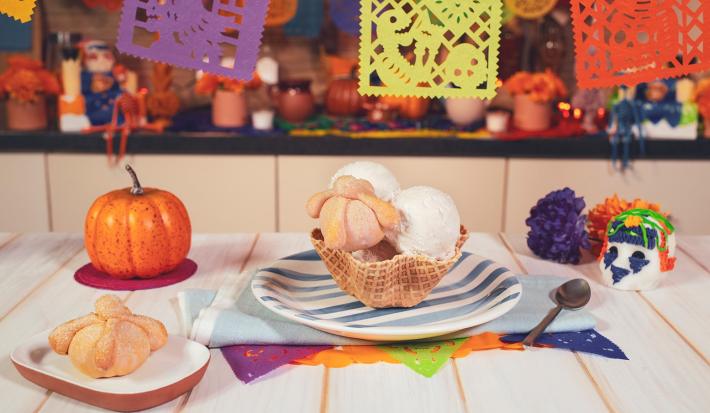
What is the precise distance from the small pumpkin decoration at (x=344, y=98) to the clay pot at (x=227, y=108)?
0.32 meters

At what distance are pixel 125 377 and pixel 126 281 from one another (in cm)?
41

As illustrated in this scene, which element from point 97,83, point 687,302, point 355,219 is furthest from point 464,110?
point 355,219

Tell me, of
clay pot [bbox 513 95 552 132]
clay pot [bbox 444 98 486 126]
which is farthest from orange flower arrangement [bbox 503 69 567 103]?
clay pot [bbox 444 98 486 126]

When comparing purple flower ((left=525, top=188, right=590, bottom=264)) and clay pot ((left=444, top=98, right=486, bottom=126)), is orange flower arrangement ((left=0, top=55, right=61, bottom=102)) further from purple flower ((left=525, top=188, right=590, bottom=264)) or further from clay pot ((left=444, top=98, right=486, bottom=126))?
purple flower ((left=525, top=188, right=590, bottom=264))

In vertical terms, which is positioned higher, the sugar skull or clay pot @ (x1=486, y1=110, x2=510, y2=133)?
clay pot @ (x1=486, y1=110, x2=510, y2=133)

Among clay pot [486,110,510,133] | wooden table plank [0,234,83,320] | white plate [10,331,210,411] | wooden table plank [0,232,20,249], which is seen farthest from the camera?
clay pot [486,110,510,133]

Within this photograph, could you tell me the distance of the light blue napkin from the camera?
962 millimetres

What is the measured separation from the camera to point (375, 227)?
920mm

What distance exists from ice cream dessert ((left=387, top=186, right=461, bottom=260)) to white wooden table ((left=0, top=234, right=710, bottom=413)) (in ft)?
0.46

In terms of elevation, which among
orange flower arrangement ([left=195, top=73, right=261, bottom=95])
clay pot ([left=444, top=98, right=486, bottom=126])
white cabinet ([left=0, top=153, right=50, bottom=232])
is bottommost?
white cabinet ([left=0, top=153, right=50, bottom=232])

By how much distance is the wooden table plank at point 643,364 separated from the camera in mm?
836

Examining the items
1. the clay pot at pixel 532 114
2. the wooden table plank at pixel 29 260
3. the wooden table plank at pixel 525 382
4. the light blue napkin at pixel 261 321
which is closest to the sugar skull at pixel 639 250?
the light blue napkin at pixel 261 321

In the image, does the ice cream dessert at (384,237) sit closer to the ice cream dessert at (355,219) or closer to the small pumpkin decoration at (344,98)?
the ice cream dessert at (355,219)

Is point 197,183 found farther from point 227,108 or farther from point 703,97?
point 703,97
